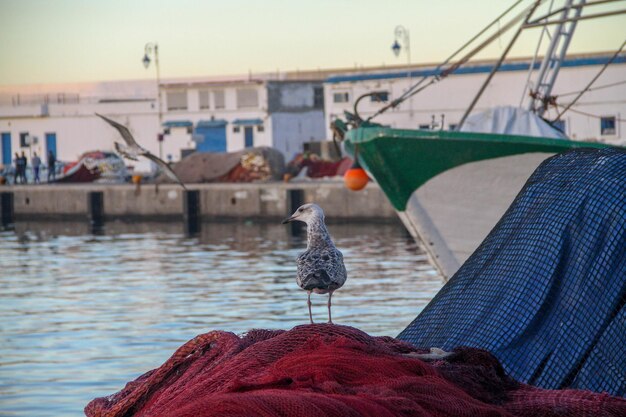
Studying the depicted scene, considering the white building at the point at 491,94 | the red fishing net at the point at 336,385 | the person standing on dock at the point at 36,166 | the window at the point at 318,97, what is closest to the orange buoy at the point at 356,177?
the red fishing net at the point at 336,385

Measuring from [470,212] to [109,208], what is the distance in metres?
33.5

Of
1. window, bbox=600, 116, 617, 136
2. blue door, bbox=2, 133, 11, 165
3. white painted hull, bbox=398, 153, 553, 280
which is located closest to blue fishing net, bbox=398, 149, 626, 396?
white painted hull, bbox=398, 153, 553, 280

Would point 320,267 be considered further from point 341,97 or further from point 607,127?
point 341,97

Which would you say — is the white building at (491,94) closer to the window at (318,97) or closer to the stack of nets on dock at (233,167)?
the stack of nets on dock at (233,167)

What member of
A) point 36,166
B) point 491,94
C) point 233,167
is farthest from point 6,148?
point 491,94

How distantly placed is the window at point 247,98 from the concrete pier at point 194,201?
21.5 metres

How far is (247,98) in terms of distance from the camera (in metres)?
69.8

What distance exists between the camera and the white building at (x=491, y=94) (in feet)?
165

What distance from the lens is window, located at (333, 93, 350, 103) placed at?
6025 cm

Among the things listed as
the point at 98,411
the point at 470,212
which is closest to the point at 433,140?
the point at 470,212

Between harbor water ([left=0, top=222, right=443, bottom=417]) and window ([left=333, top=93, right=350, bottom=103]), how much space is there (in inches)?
1003

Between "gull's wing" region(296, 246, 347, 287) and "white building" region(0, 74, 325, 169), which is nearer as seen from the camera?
"gull's wing" region(296, 246, 347, 287)

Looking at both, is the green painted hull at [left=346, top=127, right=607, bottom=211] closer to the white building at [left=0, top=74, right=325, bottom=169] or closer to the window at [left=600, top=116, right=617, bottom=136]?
the window at [left=600, top=116, right=617, bottom=136]

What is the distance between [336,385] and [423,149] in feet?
30.8
